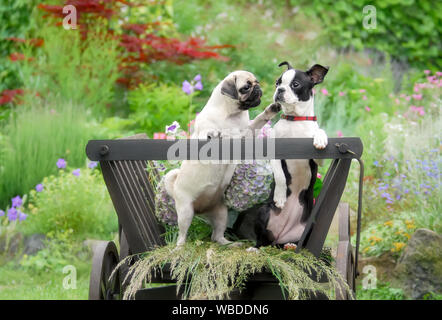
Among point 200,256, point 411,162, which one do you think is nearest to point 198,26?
point 411,162

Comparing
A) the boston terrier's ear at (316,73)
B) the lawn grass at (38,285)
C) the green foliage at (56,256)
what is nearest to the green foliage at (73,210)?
the green foliage at (56,256)

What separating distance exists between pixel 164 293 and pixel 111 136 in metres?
3.59

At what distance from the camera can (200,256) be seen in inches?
106

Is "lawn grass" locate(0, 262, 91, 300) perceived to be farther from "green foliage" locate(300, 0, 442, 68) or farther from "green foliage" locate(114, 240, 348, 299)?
"green foliage" locate(300, 0, 442, 68)

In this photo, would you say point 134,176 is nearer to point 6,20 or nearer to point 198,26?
point 6,20

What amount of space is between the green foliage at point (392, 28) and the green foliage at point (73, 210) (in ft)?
17.7

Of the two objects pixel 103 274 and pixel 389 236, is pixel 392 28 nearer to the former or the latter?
pixel 389 236

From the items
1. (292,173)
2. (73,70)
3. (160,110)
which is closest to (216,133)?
(292,173)

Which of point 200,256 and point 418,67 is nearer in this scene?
point 200,256

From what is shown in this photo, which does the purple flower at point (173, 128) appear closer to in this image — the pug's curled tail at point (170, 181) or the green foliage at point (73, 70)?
the pug's curled tail at point (170, 181)

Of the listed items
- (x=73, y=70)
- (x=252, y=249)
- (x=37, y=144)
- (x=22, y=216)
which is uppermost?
(x=73, y=70)

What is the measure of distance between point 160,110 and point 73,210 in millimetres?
1629

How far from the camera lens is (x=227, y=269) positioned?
2566 mm

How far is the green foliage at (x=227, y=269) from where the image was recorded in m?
2.55
